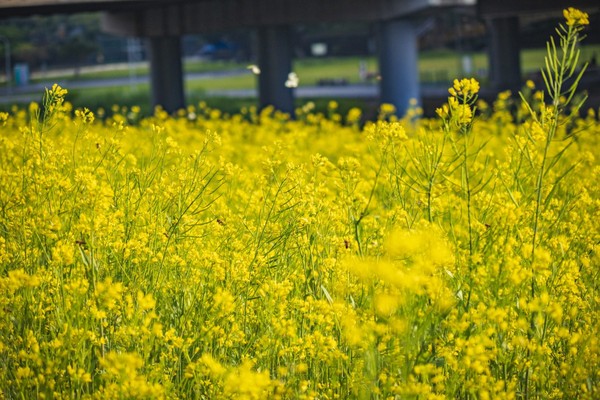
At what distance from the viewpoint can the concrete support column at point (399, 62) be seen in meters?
26.1

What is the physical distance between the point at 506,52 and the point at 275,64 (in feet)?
65.8

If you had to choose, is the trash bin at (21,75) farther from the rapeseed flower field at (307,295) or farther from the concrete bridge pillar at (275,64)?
the rapeseed flower field at (307,295)

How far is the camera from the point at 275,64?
94.5 feet

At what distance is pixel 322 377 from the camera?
5.04 meters

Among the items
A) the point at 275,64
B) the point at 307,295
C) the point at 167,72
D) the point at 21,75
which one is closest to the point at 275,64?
the point at 275,64

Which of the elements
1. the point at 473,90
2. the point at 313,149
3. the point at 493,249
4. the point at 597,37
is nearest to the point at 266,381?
the point at 473,90

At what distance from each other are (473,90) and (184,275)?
1777 mm

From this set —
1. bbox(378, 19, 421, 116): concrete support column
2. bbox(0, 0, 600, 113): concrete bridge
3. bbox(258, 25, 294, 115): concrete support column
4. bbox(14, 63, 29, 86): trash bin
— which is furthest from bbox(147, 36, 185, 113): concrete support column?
bbox(14, 63, 29, 86): trash bin

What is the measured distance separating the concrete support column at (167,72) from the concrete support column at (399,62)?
22.7 feet

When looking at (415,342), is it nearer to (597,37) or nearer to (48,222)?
(48,222)

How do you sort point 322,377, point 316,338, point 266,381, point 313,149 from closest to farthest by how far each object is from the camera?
point 266,381, point 316,338, point 322,377, point 313,149

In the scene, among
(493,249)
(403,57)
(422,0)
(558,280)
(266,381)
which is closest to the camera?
(266,381)

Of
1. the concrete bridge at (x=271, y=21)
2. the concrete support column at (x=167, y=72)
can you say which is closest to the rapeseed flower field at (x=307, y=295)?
the concrete bridge at (x=271, y=21)

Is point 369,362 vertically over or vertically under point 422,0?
under
